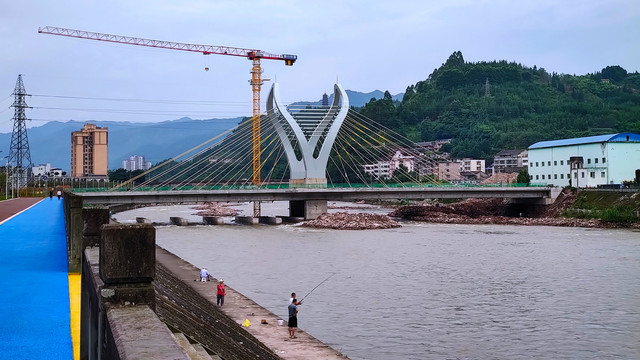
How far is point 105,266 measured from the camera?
4285 mm

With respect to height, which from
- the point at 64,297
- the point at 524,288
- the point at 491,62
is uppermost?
the point at 491,62

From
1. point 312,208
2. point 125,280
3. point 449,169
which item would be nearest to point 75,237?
point 125,280

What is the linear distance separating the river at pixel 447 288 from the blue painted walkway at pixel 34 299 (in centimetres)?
691

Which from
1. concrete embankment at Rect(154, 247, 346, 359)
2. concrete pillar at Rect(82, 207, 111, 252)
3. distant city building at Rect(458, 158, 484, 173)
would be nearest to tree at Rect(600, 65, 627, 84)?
distant city building at Rect(458, 158, 484, 173)

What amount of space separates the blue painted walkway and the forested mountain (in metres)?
111

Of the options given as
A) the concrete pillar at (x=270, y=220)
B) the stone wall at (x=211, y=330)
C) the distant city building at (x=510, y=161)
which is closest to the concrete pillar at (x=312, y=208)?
the concrete pillar at (x=270, y=220)

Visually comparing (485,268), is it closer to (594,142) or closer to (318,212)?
(318,212)

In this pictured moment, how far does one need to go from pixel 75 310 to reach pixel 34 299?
1.66 ft

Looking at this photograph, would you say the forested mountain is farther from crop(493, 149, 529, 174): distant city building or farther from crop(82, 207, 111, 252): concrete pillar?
crop(82, 207, 111, 252): concrete pillar

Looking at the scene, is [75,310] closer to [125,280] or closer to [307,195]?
[125,280]

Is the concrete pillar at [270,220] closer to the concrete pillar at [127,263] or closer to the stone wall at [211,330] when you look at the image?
the stone wall at [211,330]

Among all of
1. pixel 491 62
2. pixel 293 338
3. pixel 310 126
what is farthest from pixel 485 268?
pixel 491 62

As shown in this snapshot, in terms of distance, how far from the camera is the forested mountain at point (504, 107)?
417 ft

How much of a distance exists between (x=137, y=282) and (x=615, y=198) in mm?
57717
